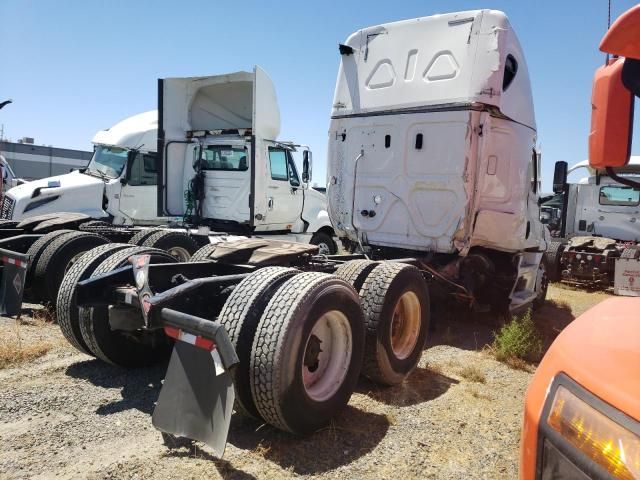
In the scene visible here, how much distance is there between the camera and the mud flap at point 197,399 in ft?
8.80

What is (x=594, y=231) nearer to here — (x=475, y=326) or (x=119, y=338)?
(x=475, y=326)

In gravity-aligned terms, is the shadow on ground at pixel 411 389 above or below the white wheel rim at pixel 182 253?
below

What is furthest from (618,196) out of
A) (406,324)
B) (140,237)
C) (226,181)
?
(140,237)

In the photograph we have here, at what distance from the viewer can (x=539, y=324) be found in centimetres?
747

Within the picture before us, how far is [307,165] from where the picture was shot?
10.4 m

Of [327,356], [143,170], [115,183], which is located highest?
[143,170]

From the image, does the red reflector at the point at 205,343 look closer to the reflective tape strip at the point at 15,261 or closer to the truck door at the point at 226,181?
the reflective tape strip at the point at 15,261

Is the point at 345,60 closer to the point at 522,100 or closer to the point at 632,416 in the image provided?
the point at 522,100

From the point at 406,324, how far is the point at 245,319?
200cm

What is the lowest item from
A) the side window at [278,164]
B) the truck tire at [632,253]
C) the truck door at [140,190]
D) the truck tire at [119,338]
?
the truck tire at [119,338]

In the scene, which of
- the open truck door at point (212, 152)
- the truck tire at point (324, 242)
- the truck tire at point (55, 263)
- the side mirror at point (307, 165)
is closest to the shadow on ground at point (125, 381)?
the truck tire at point (55, 263)

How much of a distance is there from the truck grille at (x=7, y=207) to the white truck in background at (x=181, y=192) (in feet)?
0.09

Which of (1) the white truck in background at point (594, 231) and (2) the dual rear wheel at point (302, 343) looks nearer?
(2) the dual rear wheel at point (302, 343)

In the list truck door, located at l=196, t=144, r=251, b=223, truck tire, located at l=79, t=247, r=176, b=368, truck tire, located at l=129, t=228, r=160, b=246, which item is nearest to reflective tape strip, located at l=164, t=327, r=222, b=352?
truck tire, located at l=79, t=247, r=176, b=368
